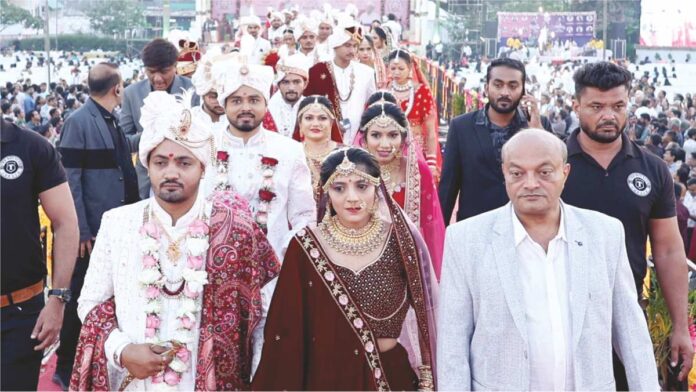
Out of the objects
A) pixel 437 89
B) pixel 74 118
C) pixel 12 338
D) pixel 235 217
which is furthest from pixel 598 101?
pixel 437 89

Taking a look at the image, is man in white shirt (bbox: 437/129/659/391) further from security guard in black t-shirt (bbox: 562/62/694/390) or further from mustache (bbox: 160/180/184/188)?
mustache (bbox: 160/180/184/188)

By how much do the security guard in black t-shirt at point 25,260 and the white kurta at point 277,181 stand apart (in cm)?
124

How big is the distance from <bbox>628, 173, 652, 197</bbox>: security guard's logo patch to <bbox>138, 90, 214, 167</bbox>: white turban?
1.70 meters

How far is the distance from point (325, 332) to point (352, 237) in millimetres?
408

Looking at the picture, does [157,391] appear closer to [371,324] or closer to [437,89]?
[371,324]

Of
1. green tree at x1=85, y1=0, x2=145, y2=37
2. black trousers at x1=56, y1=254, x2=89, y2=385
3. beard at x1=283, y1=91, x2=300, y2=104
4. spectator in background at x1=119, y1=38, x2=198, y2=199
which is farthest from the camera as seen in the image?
green tree at x1=85, y1=0, x2=145, y2=37

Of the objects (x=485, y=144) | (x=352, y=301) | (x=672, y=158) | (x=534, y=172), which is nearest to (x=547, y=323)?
(x=534, y=172)

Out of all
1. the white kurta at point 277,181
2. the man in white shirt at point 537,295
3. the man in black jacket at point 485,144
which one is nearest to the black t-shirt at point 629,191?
the man in white shirt at point 537,295

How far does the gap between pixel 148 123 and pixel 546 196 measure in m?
1.56

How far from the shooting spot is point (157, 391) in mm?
3879

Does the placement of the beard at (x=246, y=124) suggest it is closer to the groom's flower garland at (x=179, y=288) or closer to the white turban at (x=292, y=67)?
the groom's flower garland at (x=179, y=288)

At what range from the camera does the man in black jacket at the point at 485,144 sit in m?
5.59

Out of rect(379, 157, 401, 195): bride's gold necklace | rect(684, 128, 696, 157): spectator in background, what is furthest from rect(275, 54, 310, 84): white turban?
rect(684, 128, 696, 157): spectator in background

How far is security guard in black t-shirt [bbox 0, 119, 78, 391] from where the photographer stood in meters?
4.30
